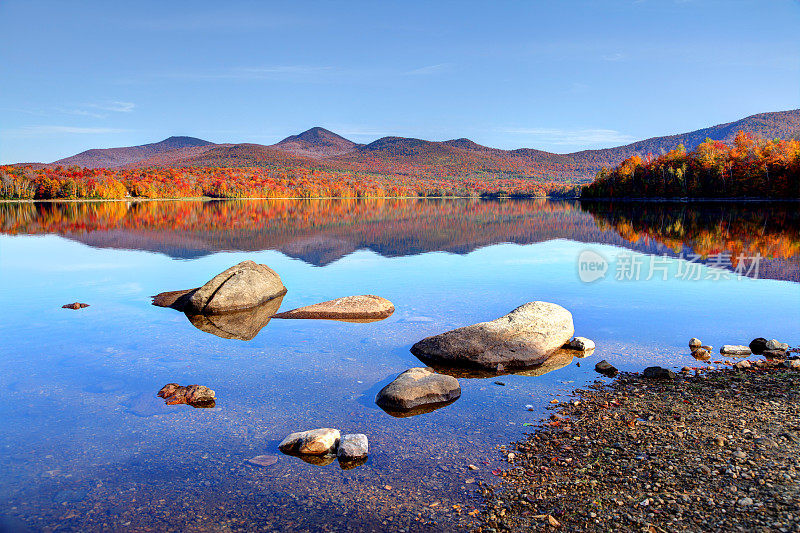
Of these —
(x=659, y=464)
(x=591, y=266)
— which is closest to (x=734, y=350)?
(x=659, y=464)

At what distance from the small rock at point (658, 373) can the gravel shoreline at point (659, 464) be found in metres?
0.50

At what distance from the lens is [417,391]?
10.6 meters

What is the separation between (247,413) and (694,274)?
985 inches

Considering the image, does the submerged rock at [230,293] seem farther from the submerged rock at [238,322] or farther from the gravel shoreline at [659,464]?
the gravel shoreline at [659,464]

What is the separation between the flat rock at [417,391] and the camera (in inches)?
412

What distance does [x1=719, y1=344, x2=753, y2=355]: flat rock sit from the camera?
13.2 meters

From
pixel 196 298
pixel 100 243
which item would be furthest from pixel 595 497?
pixel 100 243

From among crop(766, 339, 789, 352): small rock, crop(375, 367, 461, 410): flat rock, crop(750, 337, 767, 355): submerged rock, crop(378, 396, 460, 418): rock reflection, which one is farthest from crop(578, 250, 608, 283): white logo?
crop(378, 396, 460, 418): rock reflection

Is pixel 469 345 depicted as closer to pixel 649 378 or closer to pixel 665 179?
pixel 649 378

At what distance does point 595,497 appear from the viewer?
6988 millimetres

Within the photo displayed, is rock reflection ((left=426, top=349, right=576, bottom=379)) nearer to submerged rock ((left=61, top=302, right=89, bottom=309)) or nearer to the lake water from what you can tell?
the lake water

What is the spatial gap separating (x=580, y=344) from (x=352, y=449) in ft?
26.4

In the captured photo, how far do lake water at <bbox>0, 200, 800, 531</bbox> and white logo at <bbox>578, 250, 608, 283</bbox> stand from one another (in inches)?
17.9

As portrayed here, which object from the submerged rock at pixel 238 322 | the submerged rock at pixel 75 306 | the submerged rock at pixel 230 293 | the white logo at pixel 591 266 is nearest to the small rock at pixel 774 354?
the white logo at pixel 591 266
